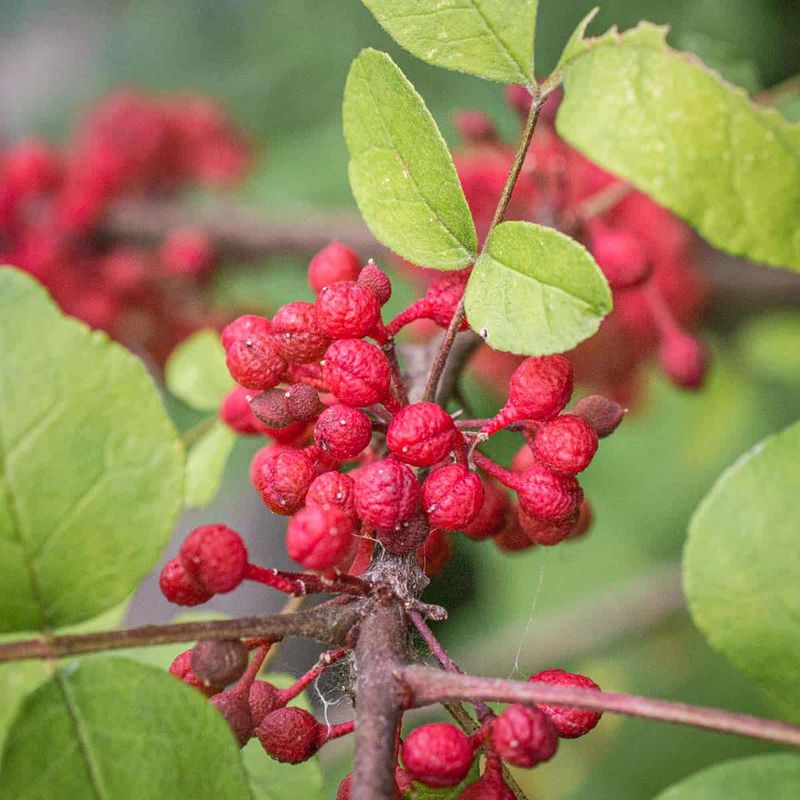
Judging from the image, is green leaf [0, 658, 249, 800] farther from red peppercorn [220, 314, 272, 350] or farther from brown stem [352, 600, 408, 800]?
red peppercorn [220, 314, 272, 350]

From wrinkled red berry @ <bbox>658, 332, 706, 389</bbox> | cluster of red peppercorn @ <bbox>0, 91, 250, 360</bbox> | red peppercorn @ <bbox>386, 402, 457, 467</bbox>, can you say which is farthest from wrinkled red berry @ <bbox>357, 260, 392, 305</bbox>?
cluster of red peppercorn @ <bbox>0, 91, 250, 360</bbox>

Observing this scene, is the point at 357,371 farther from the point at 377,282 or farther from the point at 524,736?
the point at 524,736

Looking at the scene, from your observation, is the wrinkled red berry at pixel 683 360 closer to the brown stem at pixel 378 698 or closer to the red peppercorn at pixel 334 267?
the red peppercorn at pixel 334 267

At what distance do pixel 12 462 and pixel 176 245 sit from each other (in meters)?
1.80

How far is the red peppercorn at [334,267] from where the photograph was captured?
1.15m

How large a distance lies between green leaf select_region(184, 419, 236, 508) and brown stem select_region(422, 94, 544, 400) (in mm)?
600

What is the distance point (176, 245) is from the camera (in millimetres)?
2484

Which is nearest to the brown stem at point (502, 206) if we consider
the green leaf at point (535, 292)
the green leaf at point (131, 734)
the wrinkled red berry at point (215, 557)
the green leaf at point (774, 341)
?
the green leaf at point (535, 292)

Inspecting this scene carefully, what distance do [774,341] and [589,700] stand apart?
206 cm

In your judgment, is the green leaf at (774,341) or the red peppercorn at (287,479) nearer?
the red peppercorn at (287,479)

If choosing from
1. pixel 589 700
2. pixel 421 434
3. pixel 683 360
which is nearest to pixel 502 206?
pixel 421 434

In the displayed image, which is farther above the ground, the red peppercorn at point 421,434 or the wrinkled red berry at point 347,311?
the wrinkled red berry at point 347,311

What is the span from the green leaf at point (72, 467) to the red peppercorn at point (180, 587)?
85 mm

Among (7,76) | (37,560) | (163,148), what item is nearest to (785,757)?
(37,560)
